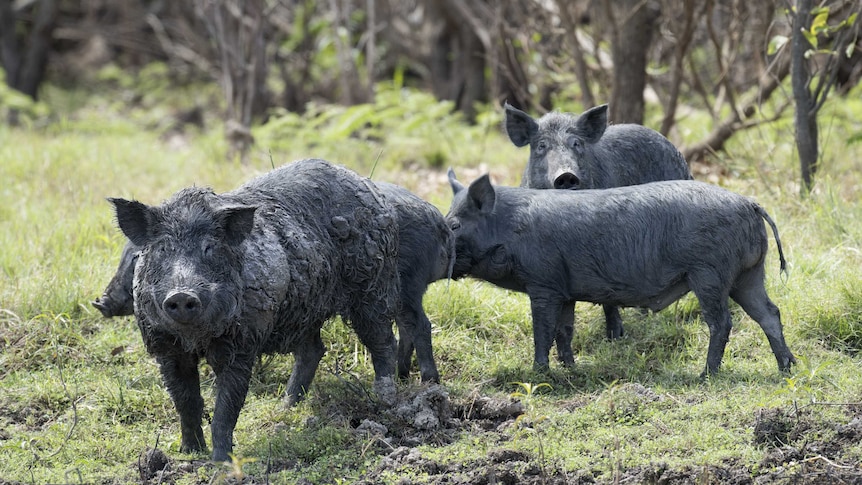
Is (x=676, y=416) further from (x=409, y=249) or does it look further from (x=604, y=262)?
(x=409, y=249)

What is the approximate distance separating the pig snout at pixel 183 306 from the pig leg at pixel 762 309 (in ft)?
9.90

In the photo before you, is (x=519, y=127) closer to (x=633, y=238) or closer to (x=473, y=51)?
(x=633, y=238)

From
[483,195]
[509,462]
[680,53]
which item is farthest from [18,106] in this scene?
[509,462]

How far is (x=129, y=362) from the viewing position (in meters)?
6.43

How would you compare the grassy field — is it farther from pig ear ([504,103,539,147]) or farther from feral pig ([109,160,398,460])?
pig ear ([504,103,539,147])

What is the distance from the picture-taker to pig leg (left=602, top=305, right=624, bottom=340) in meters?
→ 6.62

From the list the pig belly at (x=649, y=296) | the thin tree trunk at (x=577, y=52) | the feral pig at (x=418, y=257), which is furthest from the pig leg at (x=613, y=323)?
the thin tree trunk at (x=577, y=52)

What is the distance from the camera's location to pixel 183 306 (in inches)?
169

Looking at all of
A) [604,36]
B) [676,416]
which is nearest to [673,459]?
[676,416]

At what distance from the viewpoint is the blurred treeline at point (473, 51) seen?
9.27m

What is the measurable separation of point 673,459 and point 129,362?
3.38m

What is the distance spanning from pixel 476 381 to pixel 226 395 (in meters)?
1.76

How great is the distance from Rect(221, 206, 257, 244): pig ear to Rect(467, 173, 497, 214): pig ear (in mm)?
1727

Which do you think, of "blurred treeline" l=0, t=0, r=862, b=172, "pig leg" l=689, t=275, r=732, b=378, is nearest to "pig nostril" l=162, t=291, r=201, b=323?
"pig leg" l=689, t=275, r=732, b=378
